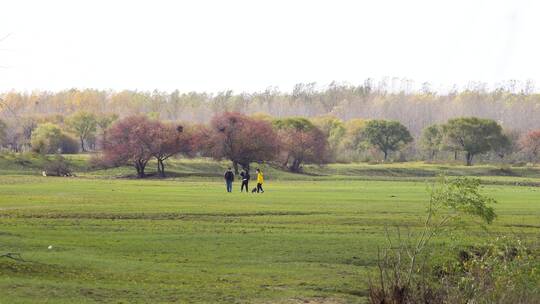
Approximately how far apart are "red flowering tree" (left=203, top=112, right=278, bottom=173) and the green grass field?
51382 millimetres

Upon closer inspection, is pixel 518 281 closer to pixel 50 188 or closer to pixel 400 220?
pixel 400 220

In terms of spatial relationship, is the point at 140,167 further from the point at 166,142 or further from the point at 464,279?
the point at 464,279

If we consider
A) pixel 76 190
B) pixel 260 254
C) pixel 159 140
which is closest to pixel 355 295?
pixel 260 254

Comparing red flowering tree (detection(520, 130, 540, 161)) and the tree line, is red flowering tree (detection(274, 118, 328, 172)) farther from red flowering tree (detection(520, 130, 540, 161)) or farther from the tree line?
red flowering tree (detection(520, 130, 540, 161))

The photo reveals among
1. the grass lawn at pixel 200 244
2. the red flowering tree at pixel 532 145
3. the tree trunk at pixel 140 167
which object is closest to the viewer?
the grass lawn at pixel 200 244

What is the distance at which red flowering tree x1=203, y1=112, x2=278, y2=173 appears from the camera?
116750 mm

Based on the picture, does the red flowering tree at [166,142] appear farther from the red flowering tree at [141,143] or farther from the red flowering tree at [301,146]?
the red flowering tree at [301,146]

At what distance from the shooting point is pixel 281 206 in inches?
2132

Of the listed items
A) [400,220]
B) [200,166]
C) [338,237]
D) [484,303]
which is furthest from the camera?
Result: [200,166]

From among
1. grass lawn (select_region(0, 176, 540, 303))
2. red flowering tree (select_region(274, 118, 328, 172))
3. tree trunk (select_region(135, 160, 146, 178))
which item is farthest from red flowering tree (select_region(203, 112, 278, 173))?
grass lawn (select_region(0, 176, 540, 303))

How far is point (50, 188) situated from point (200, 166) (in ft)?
189

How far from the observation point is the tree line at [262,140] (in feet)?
378

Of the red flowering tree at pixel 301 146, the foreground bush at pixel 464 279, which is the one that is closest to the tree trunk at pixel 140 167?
the red flowering tree at pixel 301 146

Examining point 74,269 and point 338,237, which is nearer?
point 74,269
